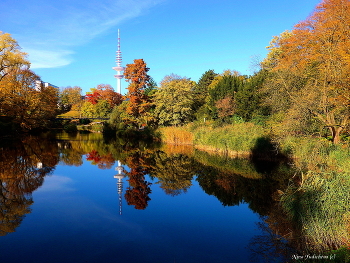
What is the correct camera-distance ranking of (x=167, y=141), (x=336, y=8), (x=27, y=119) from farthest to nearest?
1. (x=27, y=119)
2. (x=167, y=141)
3. (x=336, y=8)

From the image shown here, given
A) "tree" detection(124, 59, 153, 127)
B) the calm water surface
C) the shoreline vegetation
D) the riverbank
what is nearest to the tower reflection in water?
the calm water surface

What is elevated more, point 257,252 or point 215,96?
point 215,96

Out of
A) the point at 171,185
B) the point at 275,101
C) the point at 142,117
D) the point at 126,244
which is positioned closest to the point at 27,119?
the point at 142,117

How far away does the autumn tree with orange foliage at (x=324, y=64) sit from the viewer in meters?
12.1

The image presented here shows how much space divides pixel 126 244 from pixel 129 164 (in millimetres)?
11039

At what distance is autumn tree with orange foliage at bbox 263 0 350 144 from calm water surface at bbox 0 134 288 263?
3.72 meters

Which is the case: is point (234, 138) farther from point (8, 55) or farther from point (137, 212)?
point (8, 55)

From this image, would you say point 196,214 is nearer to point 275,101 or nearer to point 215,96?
point 275,101

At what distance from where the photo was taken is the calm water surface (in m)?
6.43

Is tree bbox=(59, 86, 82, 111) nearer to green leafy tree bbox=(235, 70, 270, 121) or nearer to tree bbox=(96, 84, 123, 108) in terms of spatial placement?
tree bbox=(96, 84, 123, 108)

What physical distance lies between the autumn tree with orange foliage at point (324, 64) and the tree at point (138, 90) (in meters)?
20.8

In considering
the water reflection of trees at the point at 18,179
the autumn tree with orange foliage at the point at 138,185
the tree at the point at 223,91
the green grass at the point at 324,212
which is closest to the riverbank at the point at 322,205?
the green grass at the point at 324,212

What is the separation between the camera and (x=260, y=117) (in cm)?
2466

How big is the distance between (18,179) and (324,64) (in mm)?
16227
